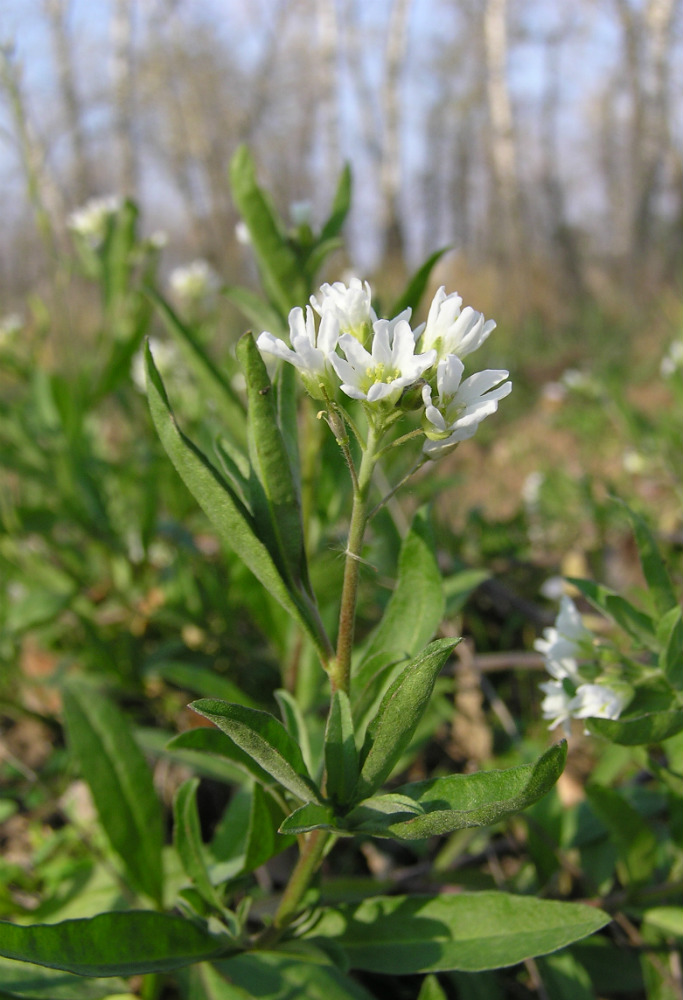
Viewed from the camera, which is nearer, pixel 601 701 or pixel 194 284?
pixel 601 701

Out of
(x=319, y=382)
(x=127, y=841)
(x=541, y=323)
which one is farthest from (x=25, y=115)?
(x=541, y=323)

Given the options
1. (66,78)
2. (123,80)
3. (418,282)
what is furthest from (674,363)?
(66,78)

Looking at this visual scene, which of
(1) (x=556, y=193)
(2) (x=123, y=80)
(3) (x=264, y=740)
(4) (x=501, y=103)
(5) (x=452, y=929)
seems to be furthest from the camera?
(1) (x=556, y=193)

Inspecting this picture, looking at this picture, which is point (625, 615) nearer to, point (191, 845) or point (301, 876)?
point (301, 876)

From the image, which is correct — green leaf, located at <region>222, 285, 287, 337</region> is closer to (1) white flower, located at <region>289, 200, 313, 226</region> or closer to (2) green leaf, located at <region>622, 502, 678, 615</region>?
(1) white flower, located at <region>289, 200, 313, 226</region>

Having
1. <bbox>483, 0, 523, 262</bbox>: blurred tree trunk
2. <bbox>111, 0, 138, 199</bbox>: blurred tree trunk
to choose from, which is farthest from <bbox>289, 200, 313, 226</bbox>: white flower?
<bbox>111, 0, 138, 199</bbox>: blurred tree trunk

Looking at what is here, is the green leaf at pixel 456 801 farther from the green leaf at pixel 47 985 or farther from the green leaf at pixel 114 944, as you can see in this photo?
the green leaf at pixel 47 985

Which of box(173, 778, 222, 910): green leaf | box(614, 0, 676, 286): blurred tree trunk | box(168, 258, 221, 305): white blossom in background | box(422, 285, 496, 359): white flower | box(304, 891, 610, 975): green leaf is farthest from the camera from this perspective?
box(614, 0, 676, 286): blurred tree trunk
